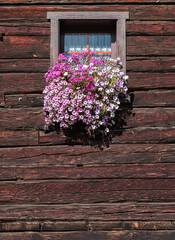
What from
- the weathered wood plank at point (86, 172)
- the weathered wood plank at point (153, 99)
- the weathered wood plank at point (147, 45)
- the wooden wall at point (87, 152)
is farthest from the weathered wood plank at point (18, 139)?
the weathered wood plank at point (147, 45)

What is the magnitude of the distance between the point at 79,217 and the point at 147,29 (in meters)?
2.61

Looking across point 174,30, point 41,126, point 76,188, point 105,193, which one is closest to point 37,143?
point 41,126

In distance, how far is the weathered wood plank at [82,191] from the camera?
2.92 metres

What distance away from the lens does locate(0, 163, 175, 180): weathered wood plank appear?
2.93 metres

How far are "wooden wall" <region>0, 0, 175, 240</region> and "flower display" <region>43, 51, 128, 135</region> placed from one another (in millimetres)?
262

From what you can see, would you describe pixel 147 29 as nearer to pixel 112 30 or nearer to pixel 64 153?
pixel 112 30

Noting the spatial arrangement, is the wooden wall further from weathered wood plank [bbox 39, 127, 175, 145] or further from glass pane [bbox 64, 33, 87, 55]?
glass pane [bbox 64, 33, 87, 55]

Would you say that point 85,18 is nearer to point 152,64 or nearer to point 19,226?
point 152,64

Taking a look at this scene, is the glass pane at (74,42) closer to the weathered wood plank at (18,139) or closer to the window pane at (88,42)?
the window pane at (88,42)

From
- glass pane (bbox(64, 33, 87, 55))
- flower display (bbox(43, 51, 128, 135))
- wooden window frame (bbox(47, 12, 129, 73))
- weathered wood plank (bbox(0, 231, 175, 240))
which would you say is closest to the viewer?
flower display (bbox(43, 51, 128, 135))

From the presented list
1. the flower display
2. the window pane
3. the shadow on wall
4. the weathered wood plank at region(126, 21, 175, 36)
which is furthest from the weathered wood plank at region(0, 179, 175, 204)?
the weathered wood plank at region(126, 21, 175, 36)

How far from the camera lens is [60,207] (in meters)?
2.91

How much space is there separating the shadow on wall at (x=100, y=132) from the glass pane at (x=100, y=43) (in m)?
0.77

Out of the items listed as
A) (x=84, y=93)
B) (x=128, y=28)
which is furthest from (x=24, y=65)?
(x=128, y=28)
